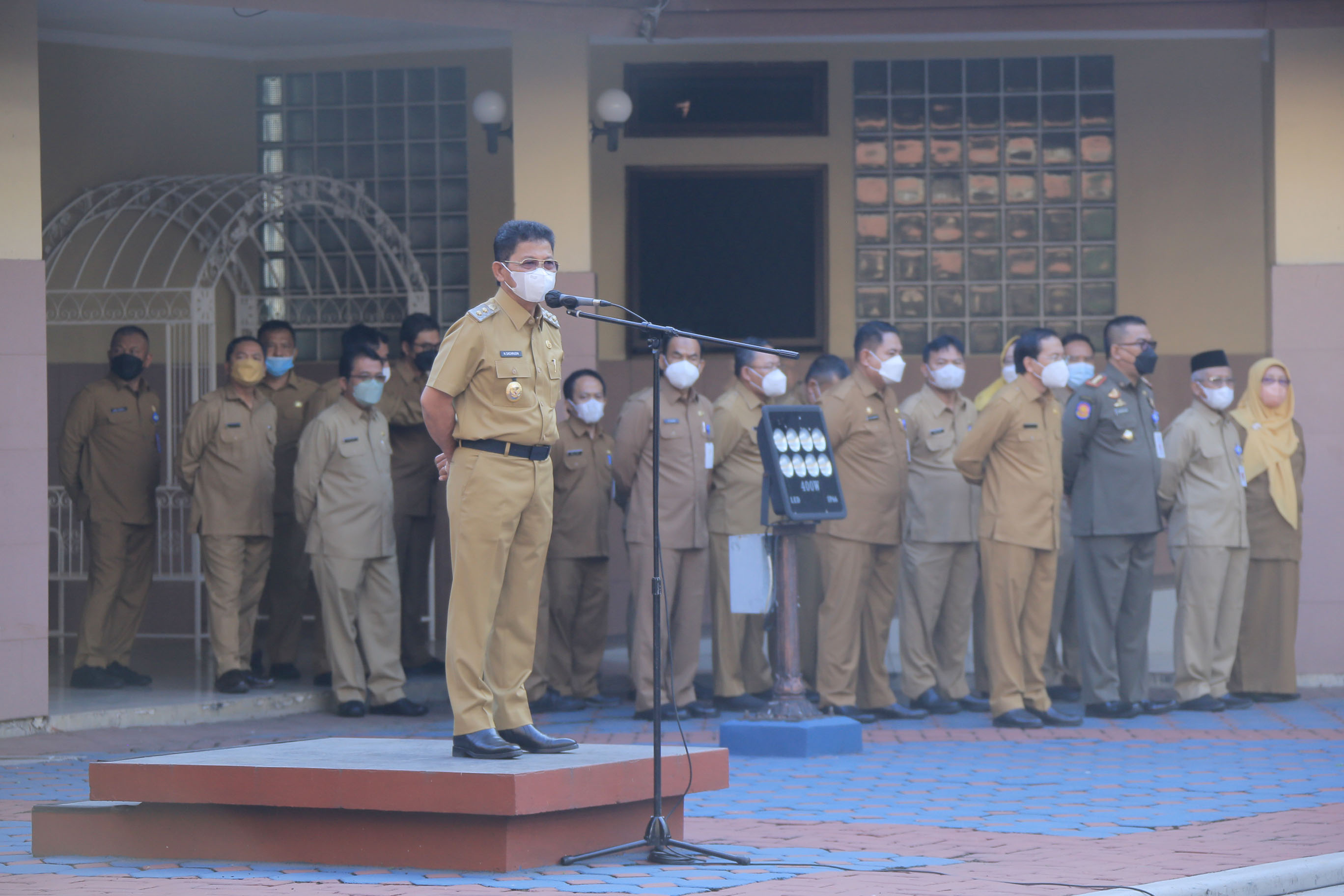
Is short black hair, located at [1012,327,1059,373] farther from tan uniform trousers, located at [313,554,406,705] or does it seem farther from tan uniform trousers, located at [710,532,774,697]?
tan uniform trousers, located at [313,554,406,705]

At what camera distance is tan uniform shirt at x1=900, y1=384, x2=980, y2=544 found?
932 centimetres

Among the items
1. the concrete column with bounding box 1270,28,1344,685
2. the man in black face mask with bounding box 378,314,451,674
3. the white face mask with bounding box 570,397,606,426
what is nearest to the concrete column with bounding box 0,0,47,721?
the man in black face mask with bounding box 378,314,451,674

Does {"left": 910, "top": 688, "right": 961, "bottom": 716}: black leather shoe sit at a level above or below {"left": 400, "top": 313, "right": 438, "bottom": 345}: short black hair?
below

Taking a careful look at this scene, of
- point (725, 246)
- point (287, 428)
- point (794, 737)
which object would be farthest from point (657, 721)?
point (725, 246)

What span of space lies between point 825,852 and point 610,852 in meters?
0.70

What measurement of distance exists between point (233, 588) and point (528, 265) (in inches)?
176

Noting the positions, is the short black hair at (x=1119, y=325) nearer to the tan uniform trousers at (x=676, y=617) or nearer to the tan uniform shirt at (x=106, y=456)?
the tan uniform trousers at (x=676, y=617)

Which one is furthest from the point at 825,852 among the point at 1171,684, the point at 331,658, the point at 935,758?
the point at 1171,684

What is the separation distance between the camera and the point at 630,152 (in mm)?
11773

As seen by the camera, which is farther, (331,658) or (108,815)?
→ (331,658)

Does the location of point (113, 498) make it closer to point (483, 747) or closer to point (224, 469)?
point (224, 469)

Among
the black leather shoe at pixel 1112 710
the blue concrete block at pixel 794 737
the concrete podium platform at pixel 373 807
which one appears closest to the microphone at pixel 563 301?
the concrete podium platform at pixel 373 807

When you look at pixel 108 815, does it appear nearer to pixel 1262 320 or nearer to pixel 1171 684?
pixel 1171 684

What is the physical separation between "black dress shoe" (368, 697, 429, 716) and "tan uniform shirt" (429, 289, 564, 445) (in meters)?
3.78
